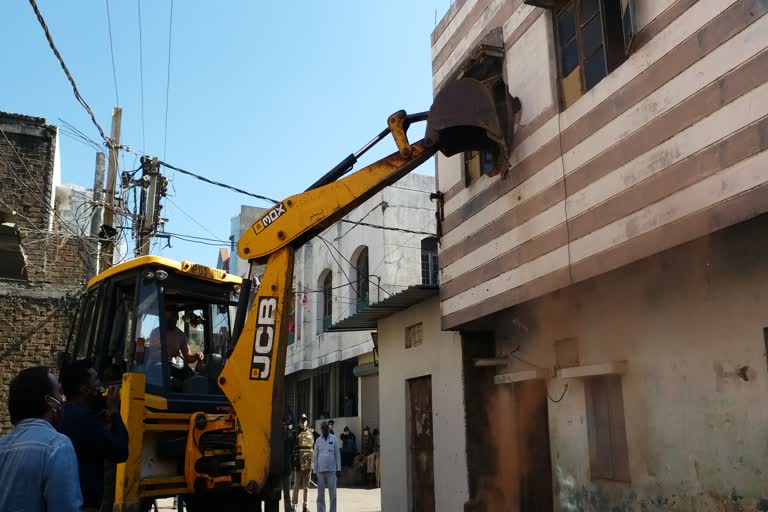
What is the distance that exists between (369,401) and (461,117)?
1616 cm

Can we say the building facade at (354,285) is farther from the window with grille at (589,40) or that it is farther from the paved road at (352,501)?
the window with grille at (589,40)

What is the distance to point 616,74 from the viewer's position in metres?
6.41

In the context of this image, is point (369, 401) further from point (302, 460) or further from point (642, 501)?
point (642, 501)

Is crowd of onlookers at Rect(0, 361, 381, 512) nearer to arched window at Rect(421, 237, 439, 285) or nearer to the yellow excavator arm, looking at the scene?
the yellow excavator arm

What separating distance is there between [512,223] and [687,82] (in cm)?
285

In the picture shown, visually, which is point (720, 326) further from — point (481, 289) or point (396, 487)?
point (396, 487)

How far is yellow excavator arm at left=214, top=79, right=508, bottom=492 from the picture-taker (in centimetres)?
644

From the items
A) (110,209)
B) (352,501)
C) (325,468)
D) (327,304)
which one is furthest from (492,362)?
(327,304)

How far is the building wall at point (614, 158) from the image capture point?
197 inches

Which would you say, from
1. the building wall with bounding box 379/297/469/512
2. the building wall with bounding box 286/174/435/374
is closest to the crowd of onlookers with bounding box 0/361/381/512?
the building wall with bounding box 379/297/469/512

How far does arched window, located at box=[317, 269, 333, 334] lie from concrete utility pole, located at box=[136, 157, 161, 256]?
980 centimetres

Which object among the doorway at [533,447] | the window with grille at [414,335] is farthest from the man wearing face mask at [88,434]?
the window with grille at [414,335]

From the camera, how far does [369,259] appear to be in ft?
72.6

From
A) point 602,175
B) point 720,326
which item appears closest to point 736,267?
point 720,326
